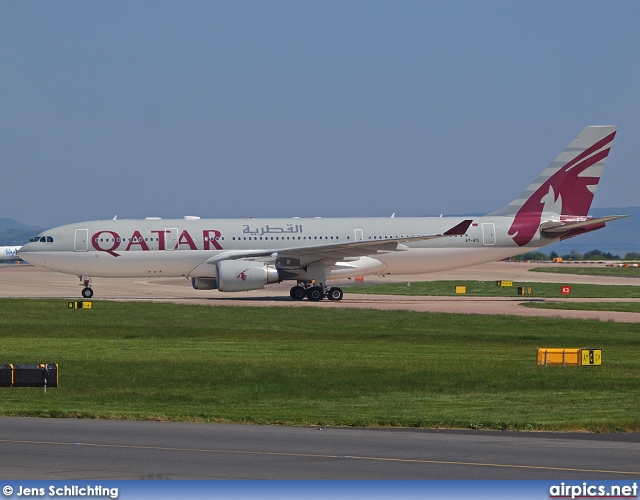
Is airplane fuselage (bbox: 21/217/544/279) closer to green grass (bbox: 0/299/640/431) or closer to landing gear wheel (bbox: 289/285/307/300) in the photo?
landing gear wheel (bbox: 289/285/307/300)

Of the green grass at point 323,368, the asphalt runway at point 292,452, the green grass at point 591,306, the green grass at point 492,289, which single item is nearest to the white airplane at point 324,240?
the green grass at point 591,306

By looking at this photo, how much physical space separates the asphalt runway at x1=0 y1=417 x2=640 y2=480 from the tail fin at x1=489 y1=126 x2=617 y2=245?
3685 cm

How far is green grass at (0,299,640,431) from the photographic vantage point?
19609 millimetres

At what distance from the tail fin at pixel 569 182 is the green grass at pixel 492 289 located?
7.77 meters

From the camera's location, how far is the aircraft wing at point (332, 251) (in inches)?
1923

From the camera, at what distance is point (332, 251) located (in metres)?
49.7

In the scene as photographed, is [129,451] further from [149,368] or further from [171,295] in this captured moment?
[171,295]

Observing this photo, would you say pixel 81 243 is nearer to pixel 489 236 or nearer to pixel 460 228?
pixel 460 228

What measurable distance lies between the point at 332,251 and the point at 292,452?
115 ft

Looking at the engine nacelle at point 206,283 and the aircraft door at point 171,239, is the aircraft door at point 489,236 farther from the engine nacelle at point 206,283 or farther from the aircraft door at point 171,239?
the aircraft door at point 171,239

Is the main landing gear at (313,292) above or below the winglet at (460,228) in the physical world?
below

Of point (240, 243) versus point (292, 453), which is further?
point (240, 243)

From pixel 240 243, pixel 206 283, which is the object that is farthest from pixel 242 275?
pixel 206 283

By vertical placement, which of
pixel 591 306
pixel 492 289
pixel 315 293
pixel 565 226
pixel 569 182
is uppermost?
pixel 569 182
